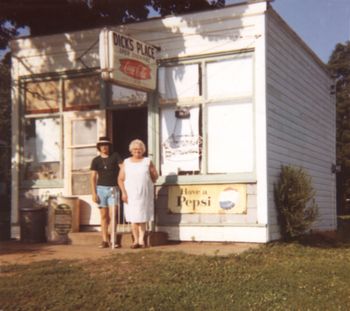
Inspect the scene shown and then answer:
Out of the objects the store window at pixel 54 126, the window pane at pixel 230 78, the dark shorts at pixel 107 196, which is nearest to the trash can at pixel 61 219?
the store window at pixel 54 126

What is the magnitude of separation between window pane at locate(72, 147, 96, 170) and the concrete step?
1.55 metres

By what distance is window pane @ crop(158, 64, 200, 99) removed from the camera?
11016 millimetres

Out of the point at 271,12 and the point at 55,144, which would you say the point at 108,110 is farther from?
the point at 271,12

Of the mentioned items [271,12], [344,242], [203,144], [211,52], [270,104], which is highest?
[271,12]

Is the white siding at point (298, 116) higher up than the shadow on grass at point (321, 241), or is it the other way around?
the white siding at point (298, 116)

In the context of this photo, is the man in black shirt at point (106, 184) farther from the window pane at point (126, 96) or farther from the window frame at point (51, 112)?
Answer: the window frame at point (51, 112)

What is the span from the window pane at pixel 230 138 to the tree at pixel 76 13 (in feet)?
18.3

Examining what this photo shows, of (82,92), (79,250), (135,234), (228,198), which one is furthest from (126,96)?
(79,250)

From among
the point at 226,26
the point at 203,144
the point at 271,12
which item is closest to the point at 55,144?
the point at 203,144

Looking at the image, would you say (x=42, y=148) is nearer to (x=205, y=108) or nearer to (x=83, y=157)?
(x=83, y=157)

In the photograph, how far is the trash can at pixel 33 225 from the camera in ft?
37.8

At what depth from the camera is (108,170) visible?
33.6ft

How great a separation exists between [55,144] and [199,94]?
3475 mm

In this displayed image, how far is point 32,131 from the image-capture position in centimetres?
1266
